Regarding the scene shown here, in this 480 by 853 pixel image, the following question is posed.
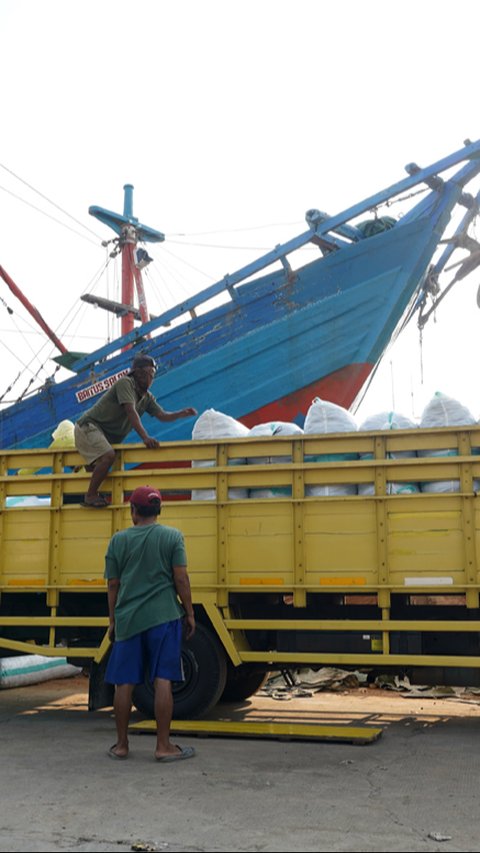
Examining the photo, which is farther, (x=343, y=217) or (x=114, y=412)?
(x=343, y=217)

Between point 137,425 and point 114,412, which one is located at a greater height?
point 114,412

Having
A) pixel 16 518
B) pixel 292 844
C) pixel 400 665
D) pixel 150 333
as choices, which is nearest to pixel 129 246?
pixel 150 333

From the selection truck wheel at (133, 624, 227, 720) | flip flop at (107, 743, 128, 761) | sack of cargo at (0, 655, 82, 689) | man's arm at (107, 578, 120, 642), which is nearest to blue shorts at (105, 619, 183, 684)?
man's arm at (107, 578, 120, 642)

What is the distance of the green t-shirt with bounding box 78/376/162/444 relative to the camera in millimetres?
6359

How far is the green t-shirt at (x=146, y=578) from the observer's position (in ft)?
15.8

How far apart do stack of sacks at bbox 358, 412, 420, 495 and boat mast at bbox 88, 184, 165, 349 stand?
18.7 m

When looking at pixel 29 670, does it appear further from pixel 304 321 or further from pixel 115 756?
pixel 304 321

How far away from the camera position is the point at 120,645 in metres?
4.88

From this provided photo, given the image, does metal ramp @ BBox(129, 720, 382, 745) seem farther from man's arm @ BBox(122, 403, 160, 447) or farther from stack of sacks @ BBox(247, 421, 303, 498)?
man's arm @ BBox(122, 403, 160, 447)

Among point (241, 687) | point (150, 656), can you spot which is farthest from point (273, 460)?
point (241, 687)

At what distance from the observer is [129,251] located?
24.2 meters

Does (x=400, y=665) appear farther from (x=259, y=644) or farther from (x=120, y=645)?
(x=120, y=645)

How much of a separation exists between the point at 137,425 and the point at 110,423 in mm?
386

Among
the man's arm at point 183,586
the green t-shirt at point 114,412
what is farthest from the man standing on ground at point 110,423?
the man's arm at point 183,586
